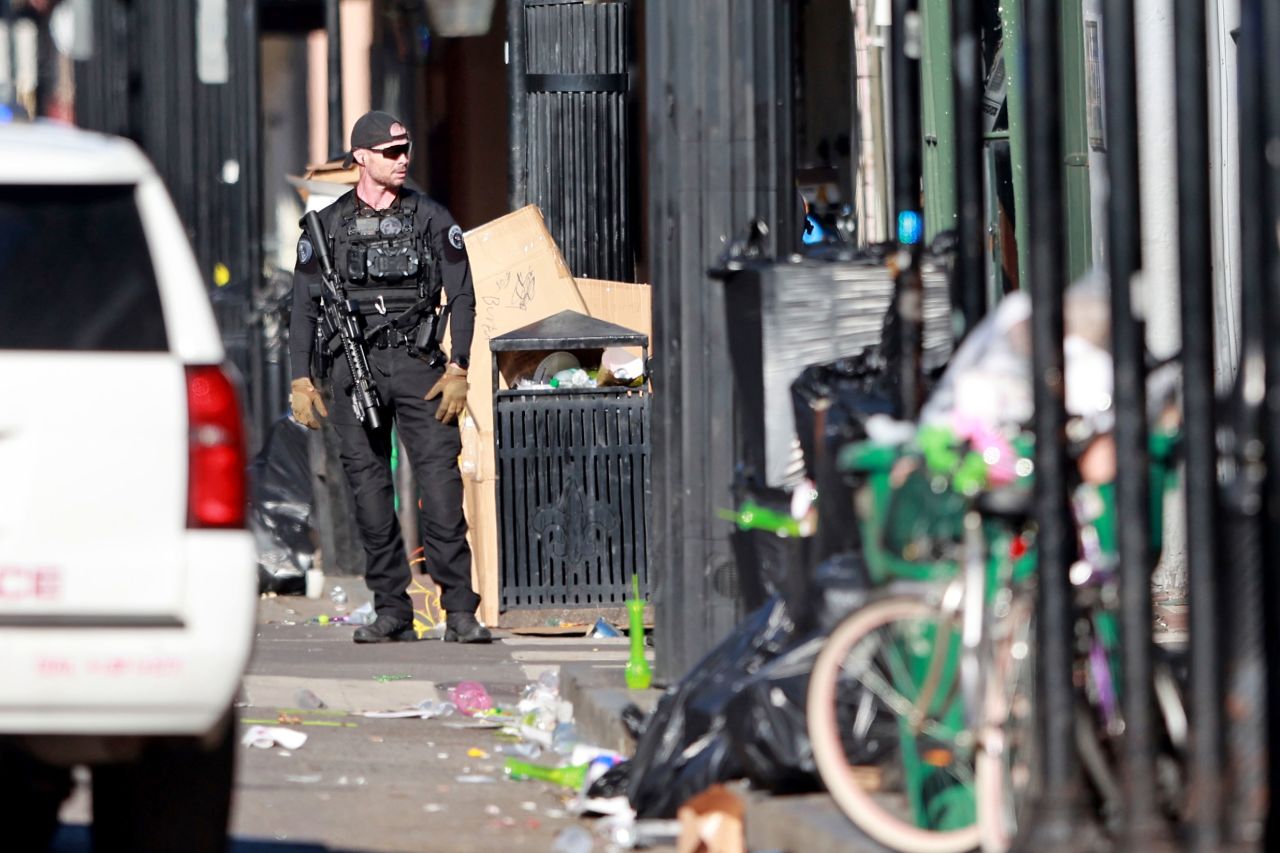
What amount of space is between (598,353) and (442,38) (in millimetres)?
8682

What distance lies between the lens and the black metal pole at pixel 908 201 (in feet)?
21.3

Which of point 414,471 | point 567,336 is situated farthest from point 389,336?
point 567,336

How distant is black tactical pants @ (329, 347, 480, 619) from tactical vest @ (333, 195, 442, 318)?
213 mm

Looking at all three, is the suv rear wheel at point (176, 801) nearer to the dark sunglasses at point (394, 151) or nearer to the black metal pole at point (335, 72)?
the dark sunglasses at point (394, 151)

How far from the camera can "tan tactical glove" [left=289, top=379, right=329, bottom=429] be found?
10391mm

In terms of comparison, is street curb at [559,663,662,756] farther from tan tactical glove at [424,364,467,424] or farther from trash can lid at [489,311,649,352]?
trash can lid at [489,311,649,352]

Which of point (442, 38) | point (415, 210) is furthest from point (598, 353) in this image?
point (442, 38)

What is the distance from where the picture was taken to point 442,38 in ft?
64.5

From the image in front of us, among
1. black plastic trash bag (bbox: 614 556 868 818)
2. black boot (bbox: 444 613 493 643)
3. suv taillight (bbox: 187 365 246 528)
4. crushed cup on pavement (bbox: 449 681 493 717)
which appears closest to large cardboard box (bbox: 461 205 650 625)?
black boot (bbox: 444 613 493 643)

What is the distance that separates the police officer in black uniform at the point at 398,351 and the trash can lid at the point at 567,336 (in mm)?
443

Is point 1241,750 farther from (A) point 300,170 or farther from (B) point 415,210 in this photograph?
(A) point 300,170

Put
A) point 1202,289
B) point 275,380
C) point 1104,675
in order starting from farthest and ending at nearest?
point 275,380 < point 1104,675 < point 1202,289

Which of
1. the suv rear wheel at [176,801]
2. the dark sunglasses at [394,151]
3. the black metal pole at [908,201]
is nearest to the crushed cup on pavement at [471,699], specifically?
the dark sunglasses at [394,151]

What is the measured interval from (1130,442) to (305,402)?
5.93 meters
